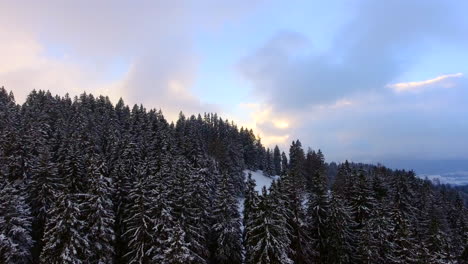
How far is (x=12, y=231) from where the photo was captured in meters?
37.4

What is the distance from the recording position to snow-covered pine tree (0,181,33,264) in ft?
118

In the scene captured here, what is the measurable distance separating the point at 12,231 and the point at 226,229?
22496 millimetres

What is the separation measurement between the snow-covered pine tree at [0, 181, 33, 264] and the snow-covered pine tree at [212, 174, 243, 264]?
2038 cm

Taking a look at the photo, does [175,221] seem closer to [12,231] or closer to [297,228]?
[297,228]

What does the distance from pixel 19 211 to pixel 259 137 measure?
152m

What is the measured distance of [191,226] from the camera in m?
42.0

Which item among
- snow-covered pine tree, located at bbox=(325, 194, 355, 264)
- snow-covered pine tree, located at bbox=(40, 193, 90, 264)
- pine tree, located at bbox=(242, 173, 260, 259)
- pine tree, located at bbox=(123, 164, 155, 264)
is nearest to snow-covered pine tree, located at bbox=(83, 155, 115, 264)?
snow-covered pine tree, located at bbox=(40, 193, 90, 264)

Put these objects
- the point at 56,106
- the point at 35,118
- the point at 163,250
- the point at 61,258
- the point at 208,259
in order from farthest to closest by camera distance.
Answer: the point at 56,106 < the point at 35,118 < the point at 208,259 < the point at 163,250 < the point at 61,258

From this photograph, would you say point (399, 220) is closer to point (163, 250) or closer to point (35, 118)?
point (163, 250)

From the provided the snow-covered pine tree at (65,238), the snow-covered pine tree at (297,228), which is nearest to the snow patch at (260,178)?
the snow-covered pine tree at (297,228)

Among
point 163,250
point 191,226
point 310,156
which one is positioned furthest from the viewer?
point 310,156

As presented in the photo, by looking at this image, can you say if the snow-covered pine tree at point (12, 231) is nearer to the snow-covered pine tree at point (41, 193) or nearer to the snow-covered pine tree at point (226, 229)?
the snow-covered pine tree at point (41, 193)

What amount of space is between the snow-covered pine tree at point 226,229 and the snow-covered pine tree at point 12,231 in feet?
66.9

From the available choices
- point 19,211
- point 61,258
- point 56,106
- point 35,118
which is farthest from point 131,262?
point 56,106
